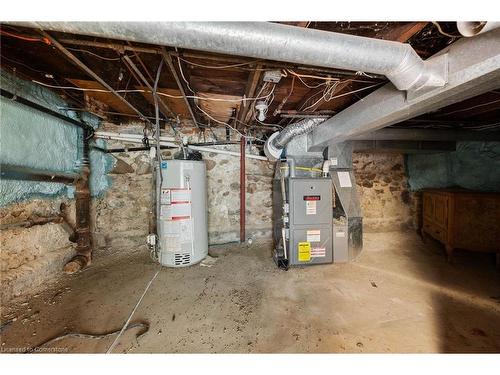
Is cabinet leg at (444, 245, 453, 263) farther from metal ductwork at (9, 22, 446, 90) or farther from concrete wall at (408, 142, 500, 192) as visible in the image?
metal ductwork at (9, 22, 446, 90)

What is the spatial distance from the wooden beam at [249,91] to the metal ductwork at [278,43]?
50 centimetres

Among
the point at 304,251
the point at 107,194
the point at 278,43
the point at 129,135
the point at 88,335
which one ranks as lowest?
the point at 88,335

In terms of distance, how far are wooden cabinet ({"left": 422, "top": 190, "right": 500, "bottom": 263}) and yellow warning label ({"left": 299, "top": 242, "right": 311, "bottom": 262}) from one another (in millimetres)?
1903

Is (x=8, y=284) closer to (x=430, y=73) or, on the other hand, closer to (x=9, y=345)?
(x=9, y=345)

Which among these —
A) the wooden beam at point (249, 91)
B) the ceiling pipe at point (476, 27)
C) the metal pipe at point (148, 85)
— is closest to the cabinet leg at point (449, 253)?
the ceiling pipe at point (476, 27)

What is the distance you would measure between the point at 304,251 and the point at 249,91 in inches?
74.6

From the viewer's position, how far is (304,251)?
2443mm

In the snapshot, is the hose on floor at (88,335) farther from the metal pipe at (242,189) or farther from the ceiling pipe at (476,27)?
the ceiling pipe at (476,27)

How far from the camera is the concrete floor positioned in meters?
1.41

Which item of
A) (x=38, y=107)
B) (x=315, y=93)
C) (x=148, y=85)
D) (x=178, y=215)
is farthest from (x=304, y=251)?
(x=38, y=107)

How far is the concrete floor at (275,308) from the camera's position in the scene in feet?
4.63

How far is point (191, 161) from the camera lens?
250cm

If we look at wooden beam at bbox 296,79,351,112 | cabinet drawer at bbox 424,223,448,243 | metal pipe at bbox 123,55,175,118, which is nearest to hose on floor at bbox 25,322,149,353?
metal pipe at bbox 123,55,175,118

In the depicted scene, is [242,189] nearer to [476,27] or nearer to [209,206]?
[209,206]
